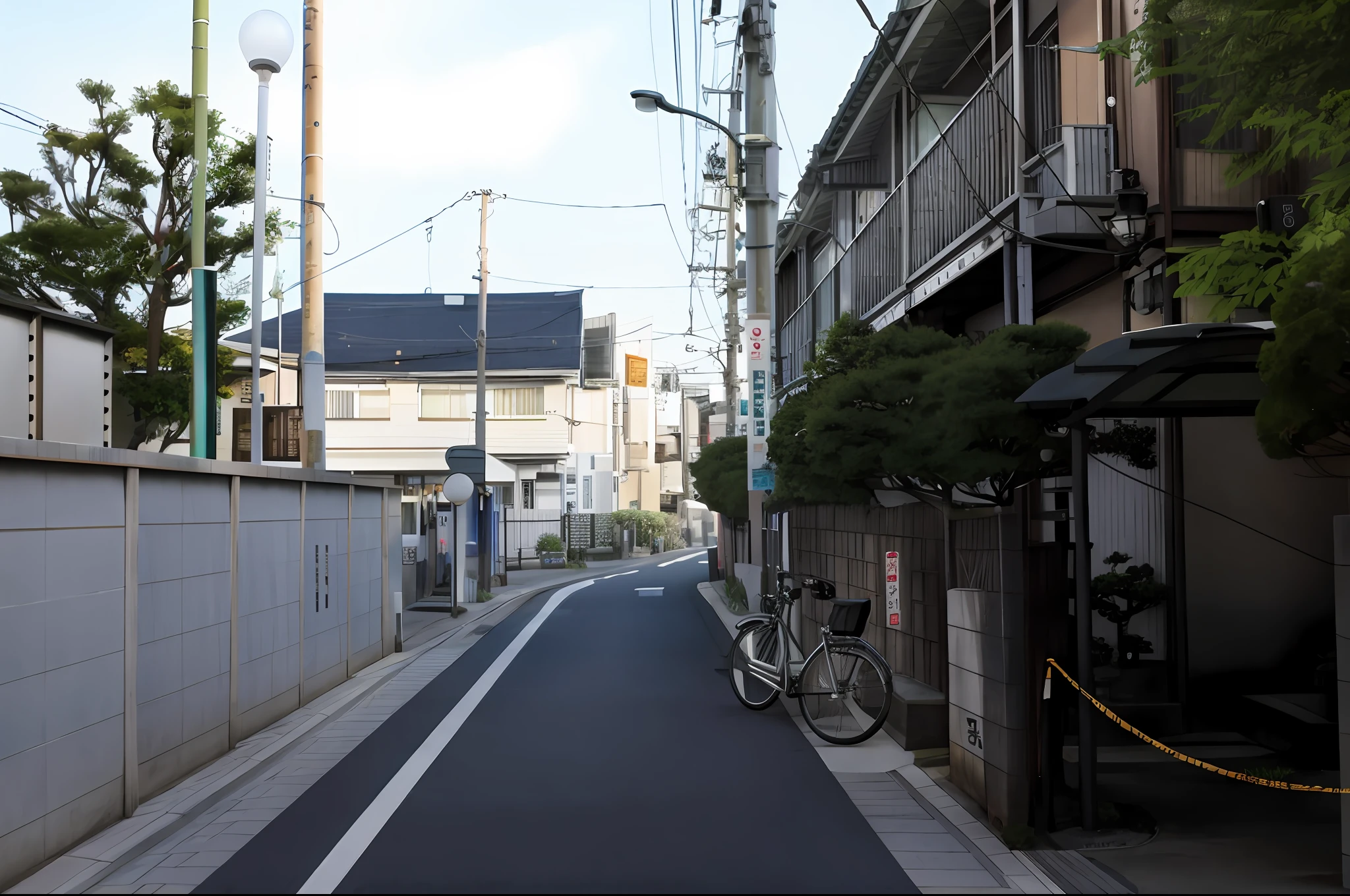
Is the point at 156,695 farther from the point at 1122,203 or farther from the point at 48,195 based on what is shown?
the point at 48,195

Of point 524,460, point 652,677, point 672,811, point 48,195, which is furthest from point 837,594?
point 524,460

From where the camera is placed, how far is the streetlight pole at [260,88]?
11.4m

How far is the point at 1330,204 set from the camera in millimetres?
6582

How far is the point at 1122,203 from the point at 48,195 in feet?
72.6

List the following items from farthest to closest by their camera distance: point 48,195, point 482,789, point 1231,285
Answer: point 48,195 < point 1231,285 < point 482,789

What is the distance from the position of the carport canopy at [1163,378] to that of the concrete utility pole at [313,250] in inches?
328

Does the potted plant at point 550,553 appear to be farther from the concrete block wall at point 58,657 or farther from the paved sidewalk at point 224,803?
the concrete block wall at point 58,657

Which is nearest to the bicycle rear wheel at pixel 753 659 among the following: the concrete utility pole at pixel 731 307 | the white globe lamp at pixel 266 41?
the white globe lamp at pixel 266 41

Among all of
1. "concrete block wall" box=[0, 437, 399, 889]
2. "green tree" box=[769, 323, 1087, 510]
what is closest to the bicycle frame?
"green tree" box=[769, 323, 1087, 510]

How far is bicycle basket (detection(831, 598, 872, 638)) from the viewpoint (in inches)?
338

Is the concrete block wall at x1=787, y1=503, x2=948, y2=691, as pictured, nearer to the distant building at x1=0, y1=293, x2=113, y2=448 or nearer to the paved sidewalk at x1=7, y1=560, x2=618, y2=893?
the paved sidewalk at x1=7, y1=560, x2=618, y2=893

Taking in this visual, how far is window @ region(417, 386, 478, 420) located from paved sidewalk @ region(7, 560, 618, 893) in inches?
1262

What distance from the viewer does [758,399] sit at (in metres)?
15.5

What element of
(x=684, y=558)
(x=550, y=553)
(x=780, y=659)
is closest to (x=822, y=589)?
(x=780, y=659)
